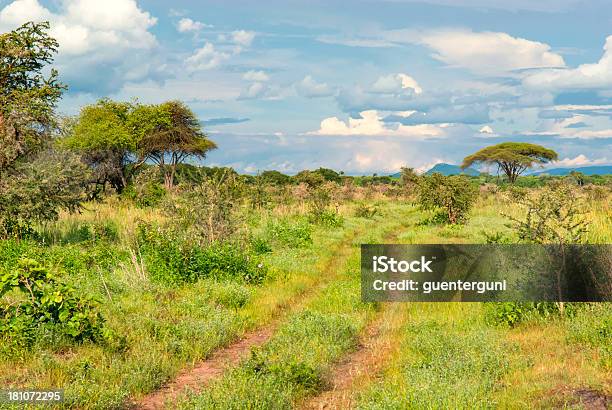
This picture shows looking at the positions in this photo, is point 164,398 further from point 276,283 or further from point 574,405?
point 276,283

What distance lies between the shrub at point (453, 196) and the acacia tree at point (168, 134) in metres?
29.1

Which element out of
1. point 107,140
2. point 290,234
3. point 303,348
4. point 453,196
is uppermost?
point 107,140

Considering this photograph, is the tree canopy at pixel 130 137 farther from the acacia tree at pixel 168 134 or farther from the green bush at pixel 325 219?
the green bush at pixel 325 219

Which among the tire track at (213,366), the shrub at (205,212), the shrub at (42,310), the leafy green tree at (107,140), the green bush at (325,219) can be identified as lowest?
the tire track at (213,366)

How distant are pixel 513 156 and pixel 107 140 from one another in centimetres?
4280

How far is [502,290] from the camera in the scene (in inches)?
468

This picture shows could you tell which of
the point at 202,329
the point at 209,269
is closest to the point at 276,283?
the point at 209,269

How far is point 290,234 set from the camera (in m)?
21.0

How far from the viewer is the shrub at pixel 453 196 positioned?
2745 cm

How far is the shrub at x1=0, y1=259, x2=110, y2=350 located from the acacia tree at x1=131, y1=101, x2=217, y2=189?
141 ft

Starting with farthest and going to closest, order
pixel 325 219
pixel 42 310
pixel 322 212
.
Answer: pixel 322 212 < pixel 325 219 < pixel 42 310

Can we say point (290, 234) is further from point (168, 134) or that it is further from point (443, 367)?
point (168, 134)

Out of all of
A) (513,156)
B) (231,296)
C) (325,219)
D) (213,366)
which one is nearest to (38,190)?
(231,296)

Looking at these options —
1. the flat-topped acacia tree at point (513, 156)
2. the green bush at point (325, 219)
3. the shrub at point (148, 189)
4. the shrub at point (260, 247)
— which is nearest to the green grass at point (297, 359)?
the shrub at point (260, 247)
